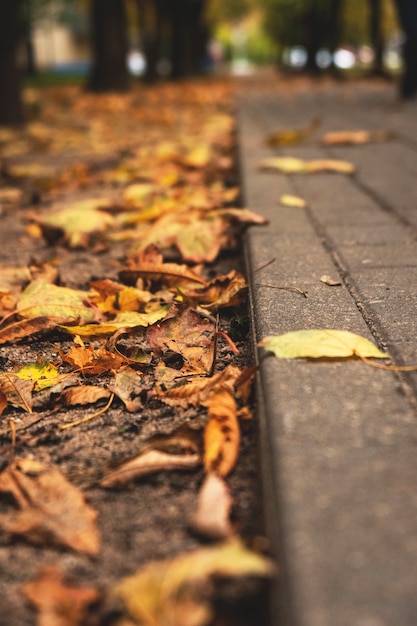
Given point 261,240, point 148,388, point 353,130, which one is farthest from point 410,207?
point 353,130

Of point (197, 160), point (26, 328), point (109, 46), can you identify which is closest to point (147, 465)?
point (26, 328)

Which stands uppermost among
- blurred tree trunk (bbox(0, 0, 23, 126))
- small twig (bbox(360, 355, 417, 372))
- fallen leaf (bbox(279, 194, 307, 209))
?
blurred tree trunk (bbox(0, 0, 23, 126))

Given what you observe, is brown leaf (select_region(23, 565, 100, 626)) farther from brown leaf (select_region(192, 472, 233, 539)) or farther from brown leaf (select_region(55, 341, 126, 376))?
brown leaf (select_region(55, 341, 126, 376))

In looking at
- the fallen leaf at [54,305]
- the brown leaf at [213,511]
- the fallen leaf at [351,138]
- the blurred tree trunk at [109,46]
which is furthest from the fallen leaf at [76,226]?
the blurred tree trunk at [109,46]

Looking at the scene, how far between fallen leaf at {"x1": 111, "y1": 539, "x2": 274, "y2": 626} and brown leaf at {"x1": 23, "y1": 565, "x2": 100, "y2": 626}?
0.04 metres

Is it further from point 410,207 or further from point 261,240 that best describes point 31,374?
point 410,207

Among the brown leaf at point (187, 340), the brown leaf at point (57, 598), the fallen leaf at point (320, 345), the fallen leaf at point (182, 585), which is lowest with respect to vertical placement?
the brown leaf at point (187, 340)

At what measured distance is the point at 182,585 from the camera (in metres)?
0.87

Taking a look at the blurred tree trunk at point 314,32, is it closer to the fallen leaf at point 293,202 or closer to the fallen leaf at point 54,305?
the fallen leaf at point 293,202

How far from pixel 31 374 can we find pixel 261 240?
102 centimetres

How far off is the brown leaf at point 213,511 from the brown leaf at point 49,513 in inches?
6.1

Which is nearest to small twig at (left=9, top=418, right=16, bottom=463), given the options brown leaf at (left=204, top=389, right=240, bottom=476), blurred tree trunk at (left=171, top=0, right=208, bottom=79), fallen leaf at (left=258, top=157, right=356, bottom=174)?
brown leaf at (left=204, top=389, right=240, bottom=476)

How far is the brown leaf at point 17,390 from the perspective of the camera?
5.09 ft

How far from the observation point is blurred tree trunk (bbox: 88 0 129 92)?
43.7 feet
